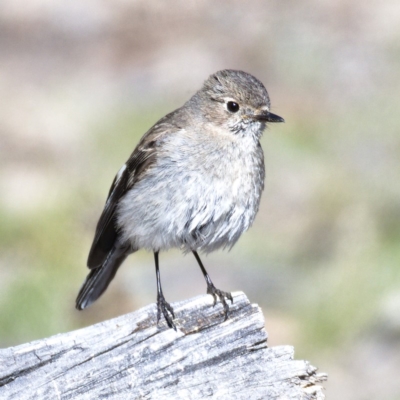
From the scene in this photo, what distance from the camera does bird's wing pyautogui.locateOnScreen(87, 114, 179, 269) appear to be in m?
6.15

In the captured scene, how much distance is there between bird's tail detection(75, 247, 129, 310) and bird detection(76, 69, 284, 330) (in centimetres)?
5

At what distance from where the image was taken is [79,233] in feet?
29.9

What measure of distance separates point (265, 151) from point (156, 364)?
6.00 m

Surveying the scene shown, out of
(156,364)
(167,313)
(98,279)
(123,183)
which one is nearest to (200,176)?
(123,183)

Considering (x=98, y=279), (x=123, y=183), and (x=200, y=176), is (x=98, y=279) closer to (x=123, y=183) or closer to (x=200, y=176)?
(x=123, y=183)

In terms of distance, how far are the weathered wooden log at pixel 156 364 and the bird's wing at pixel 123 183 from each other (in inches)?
63.7

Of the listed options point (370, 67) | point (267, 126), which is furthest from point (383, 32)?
point (267, 126)

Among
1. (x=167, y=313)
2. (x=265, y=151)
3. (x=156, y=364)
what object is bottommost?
(x=156, y=364)

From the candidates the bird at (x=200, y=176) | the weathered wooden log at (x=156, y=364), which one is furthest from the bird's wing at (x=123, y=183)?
the weathered wooden log at (x=156, y=364)

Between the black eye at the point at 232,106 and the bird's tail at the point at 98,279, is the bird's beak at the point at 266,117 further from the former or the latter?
the bird's tail at the point at 98,279

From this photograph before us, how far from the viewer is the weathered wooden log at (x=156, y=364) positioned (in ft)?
14.1

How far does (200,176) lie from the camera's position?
18.9 ft

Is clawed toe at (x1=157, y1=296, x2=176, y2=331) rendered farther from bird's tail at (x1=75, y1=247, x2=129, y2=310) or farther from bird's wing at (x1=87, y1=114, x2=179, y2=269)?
bird's tail at (x1=75, y1=247, x2=129, y2=310)

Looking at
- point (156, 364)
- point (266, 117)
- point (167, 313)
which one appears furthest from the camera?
point (266, 117)
